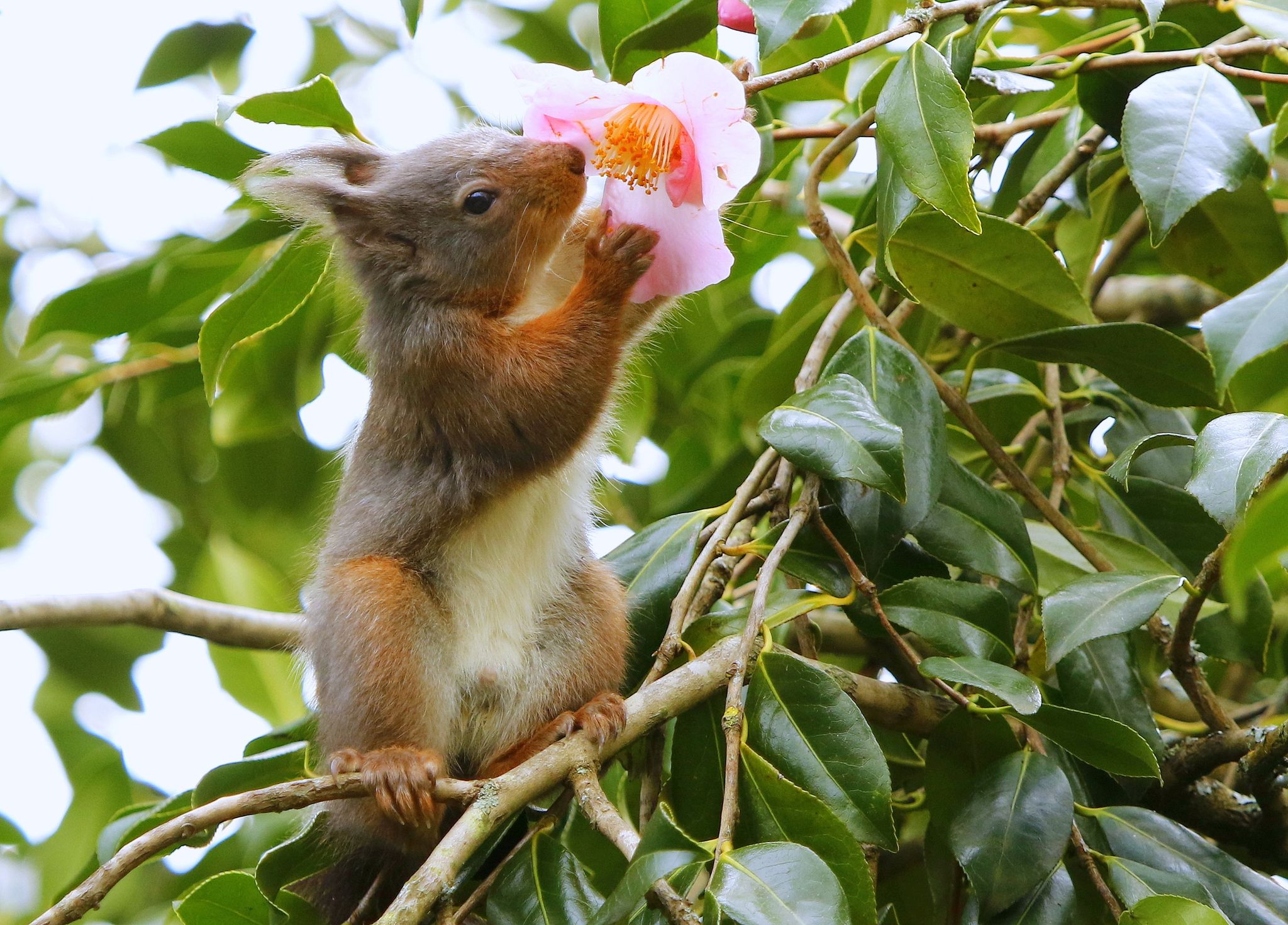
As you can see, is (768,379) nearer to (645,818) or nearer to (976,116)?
(976,116)

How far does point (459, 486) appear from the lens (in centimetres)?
299

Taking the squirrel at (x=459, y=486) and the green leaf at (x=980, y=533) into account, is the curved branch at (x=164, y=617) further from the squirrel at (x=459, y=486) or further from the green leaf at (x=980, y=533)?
the green leaf at (x=980, y=533)

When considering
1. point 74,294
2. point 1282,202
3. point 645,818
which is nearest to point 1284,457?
point 645,818

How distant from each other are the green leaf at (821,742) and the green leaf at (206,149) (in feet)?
6.62

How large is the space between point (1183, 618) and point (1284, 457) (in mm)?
512

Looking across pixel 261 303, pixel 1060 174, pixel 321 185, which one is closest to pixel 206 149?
pixel 321 185

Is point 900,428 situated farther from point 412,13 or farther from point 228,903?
point 228,903

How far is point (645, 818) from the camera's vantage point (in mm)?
2338

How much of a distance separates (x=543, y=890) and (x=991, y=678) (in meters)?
0.88

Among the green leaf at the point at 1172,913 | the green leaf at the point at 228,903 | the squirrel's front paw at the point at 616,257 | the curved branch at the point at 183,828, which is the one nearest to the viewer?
the curved branch at the point at 183,828

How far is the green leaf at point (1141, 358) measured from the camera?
242 cm

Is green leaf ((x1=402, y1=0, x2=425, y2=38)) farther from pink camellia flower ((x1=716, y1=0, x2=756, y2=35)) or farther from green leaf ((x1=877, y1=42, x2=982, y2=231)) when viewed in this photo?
green leaf ((x1=877, y1=42, x2=982, y2=231))

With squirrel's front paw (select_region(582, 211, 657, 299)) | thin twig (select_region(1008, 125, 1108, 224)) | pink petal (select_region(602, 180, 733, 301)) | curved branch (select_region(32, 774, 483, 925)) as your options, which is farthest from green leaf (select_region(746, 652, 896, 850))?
thin twig (select_region(1008, 125, 1108, 224))

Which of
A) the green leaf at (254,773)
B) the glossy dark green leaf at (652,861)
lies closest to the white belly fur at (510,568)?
the green leaf at (254,773)
